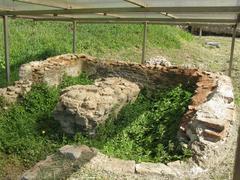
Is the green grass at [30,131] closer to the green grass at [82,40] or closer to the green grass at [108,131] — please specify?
the green grass at [108,131]

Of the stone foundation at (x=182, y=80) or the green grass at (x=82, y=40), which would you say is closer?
the stone foundation at (x=182, y=80)

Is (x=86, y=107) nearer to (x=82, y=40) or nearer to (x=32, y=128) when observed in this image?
(x=32, y=128)

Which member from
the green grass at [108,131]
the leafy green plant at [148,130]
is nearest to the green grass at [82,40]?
the green grass at [108,131]

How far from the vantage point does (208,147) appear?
13.6ft

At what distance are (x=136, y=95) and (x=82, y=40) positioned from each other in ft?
20.2

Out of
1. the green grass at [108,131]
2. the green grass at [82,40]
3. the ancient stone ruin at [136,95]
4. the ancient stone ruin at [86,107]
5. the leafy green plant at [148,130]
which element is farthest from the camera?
the green grass at [82,40]

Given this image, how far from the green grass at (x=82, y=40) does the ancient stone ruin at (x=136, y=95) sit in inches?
110

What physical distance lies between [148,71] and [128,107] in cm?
127

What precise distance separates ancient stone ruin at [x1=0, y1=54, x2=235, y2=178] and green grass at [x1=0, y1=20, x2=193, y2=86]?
2.79m

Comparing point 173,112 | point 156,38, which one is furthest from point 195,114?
point 156,38

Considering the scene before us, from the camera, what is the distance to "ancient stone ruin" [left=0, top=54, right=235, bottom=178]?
13.2 ft

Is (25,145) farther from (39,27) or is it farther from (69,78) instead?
(39,27)

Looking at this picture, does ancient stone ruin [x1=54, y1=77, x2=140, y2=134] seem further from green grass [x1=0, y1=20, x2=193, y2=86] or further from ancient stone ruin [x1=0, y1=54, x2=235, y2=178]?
green grass [x1=0, y1=20, x2=193, y2=86]

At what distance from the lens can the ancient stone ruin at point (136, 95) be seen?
4.03m
